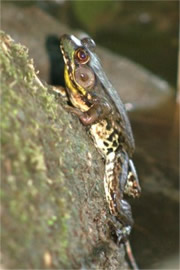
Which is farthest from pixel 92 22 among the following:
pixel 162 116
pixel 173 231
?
pixel 173 231

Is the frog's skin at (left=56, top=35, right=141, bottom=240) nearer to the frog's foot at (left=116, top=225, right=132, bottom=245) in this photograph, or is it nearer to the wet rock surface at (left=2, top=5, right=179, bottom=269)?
the frog's foot at (left=116, top=225, right=132, bottom=245)

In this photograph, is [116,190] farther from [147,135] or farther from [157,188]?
[147,135]

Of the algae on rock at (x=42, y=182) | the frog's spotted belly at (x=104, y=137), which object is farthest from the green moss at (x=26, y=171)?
the frog's spotted belly at (x=104, y=137)

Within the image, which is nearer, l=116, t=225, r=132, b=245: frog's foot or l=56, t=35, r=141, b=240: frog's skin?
l=56, t=35, r=141, b=240: frog's skin

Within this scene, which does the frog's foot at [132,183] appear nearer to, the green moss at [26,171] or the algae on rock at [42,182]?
the algae on rock at [42,182]

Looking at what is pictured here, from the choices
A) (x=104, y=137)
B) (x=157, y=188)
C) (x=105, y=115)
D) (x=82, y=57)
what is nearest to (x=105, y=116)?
(x=105, y=115)

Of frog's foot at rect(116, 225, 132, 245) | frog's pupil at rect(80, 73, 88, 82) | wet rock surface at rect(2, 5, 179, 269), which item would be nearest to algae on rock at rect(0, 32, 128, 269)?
frog's foot at rect(116, 225, 132, 245)
